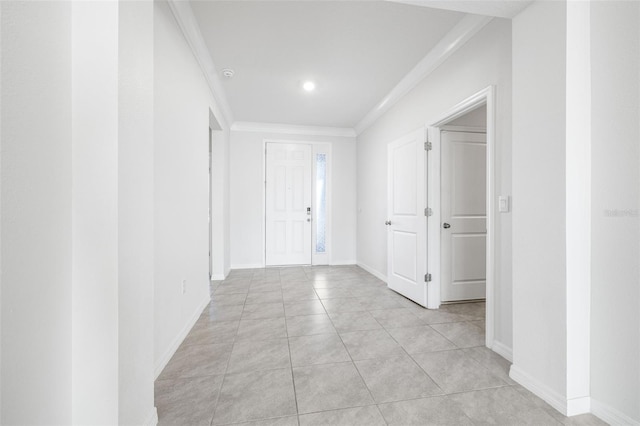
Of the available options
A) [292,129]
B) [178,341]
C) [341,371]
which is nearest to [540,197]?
[341,371]

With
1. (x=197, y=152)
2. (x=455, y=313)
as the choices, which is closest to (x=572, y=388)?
(x=455, y=313)

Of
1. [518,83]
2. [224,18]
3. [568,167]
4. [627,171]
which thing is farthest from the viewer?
[224,18]

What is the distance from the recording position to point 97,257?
103 centimetres

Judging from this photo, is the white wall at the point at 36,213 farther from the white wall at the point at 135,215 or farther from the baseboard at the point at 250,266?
the baseboard at the point at 250,266

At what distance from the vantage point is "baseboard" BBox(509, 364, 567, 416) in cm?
146

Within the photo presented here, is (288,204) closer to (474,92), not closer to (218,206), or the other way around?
(218,206)

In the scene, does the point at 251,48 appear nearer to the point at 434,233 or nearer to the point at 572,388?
the point at 434,233

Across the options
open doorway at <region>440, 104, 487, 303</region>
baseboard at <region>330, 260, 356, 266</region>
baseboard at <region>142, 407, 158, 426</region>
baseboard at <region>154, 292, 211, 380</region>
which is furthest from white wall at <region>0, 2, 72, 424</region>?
baseboard at <region>330, 260, 356, 266</region>

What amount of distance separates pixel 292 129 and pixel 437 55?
118 inches

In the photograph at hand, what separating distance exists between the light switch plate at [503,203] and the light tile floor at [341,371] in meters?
1.04

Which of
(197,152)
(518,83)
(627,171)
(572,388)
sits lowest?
(572,388)

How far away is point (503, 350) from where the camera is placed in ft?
6.66

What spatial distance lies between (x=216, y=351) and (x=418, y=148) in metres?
2.72

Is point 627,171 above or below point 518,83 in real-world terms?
below
